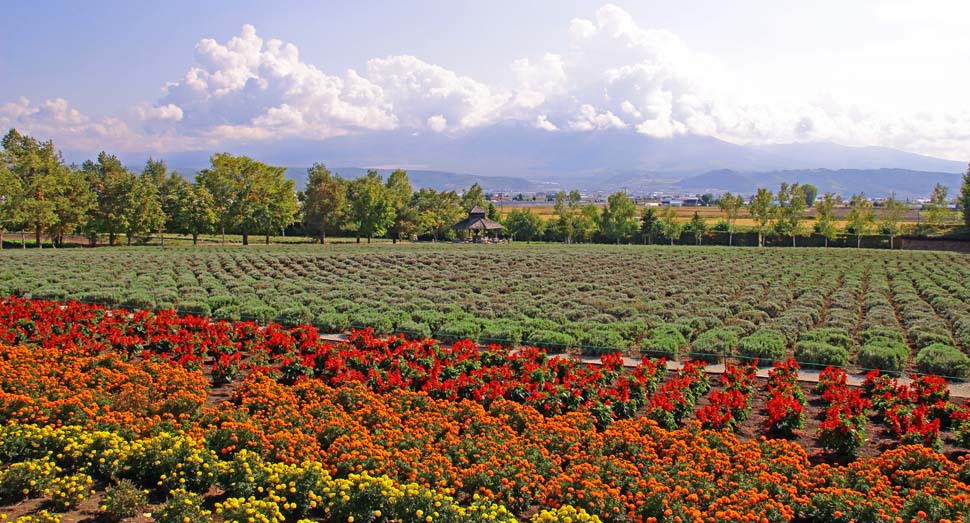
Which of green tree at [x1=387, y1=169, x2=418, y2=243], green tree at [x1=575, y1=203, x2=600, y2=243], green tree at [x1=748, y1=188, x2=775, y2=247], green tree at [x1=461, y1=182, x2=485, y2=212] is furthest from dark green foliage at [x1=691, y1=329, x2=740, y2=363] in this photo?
green tree at [x1=461, y1=182, x2=485, y2=212]

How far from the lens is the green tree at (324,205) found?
65812 mm

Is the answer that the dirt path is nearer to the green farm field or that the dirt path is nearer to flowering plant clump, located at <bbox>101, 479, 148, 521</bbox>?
the green farm field

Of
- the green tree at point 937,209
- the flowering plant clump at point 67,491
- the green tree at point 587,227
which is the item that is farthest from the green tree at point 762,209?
the flowering plant clump at point 67,491

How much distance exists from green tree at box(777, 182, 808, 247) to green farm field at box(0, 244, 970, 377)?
1161 inches

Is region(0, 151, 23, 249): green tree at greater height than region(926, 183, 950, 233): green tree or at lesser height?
lesser

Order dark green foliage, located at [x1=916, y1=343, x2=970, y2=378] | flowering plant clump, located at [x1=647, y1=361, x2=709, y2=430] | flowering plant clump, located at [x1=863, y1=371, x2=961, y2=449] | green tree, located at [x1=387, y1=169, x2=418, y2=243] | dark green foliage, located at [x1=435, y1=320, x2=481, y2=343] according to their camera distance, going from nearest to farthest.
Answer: flowering plant clump, located at [x1=863, y1=371, x2=961, y2=449] → flowering plant clump, located at [x1=647, y1=361, x2=709, y2=430] → dark green foliage, located at [x1=916, y1=343, x2=970, y2=378] → dark green foliage, located at [x1=435, y1=320, x2=481, y2=343] → green tree, located at [x1=387, y1=169, x2=418, y2=243]

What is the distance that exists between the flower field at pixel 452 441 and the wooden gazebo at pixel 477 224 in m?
61.2

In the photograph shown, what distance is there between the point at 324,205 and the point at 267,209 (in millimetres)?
7407

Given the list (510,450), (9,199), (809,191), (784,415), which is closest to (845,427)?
(784,415)

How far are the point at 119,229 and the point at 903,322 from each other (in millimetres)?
56436

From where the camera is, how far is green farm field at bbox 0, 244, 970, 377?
1645 centimetres

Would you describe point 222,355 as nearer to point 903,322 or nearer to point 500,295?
point 500,295

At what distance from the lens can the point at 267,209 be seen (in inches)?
2343

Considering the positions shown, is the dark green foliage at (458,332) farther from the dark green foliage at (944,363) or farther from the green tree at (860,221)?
the green tree at (860,221)
